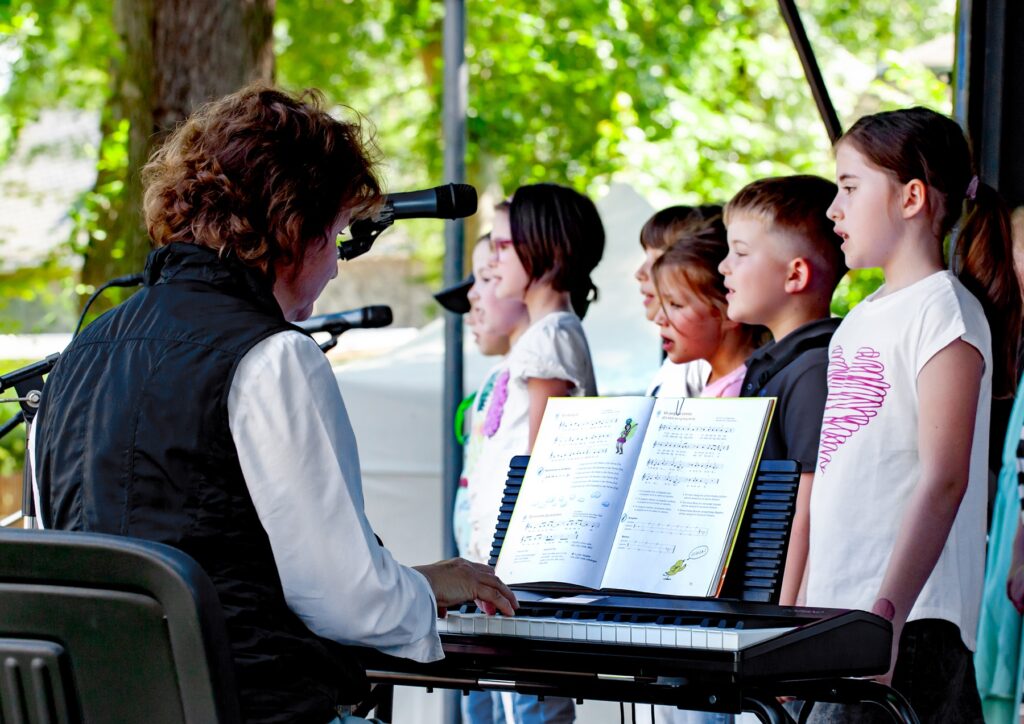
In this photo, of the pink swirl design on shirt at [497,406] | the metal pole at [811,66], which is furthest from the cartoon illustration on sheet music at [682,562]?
the metal pole at [811,66]

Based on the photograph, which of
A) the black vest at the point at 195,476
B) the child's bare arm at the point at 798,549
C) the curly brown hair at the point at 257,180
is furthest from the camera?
the child's bare arm at the point at 798,549

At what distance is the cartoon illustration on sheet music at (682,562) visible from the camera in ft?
7.48

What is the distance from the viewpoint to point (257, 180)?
196 centimetres

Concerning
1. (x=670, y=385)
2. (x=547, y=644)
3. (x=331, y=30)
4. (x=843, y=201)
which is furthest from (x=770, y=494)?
(x=331, y=30)

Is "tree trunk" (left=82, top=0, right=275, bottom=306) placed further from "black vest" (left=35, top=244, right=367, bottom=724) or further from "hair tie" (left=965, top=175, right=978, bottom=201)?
"black vest" (left=35, top=244, right=367, bottom=724)

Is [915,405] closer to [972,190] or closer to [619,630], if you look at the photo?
[972,190]

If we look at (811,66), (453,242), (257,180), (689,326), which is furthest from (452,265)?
(257,180)

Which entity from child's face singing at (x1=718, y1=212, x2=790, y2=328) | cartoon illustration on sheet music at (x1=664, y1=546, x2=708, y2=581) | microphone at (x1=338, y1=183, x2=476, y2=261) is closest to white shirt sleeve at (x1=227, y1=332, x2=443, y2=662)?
cartoon illustration on sheet music at (x1=664, y1=546, x2=708, y2=581)

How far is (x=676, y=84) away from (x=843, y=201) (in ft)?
35.9

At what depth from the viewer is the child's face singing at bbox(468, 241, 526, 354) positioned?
404 centimetres

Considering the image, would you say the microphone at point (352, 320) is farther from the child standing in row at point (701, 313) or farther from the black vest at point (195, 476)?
the black vest at point (195, 476)

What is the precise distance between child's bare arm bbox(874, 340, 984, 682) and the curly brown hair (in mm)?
1099

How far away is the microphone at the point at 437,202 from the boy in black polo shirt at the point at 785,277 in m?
0.73

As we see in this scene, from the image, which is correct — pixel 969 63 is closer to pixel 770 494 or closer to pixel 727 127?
pixel 770 494
